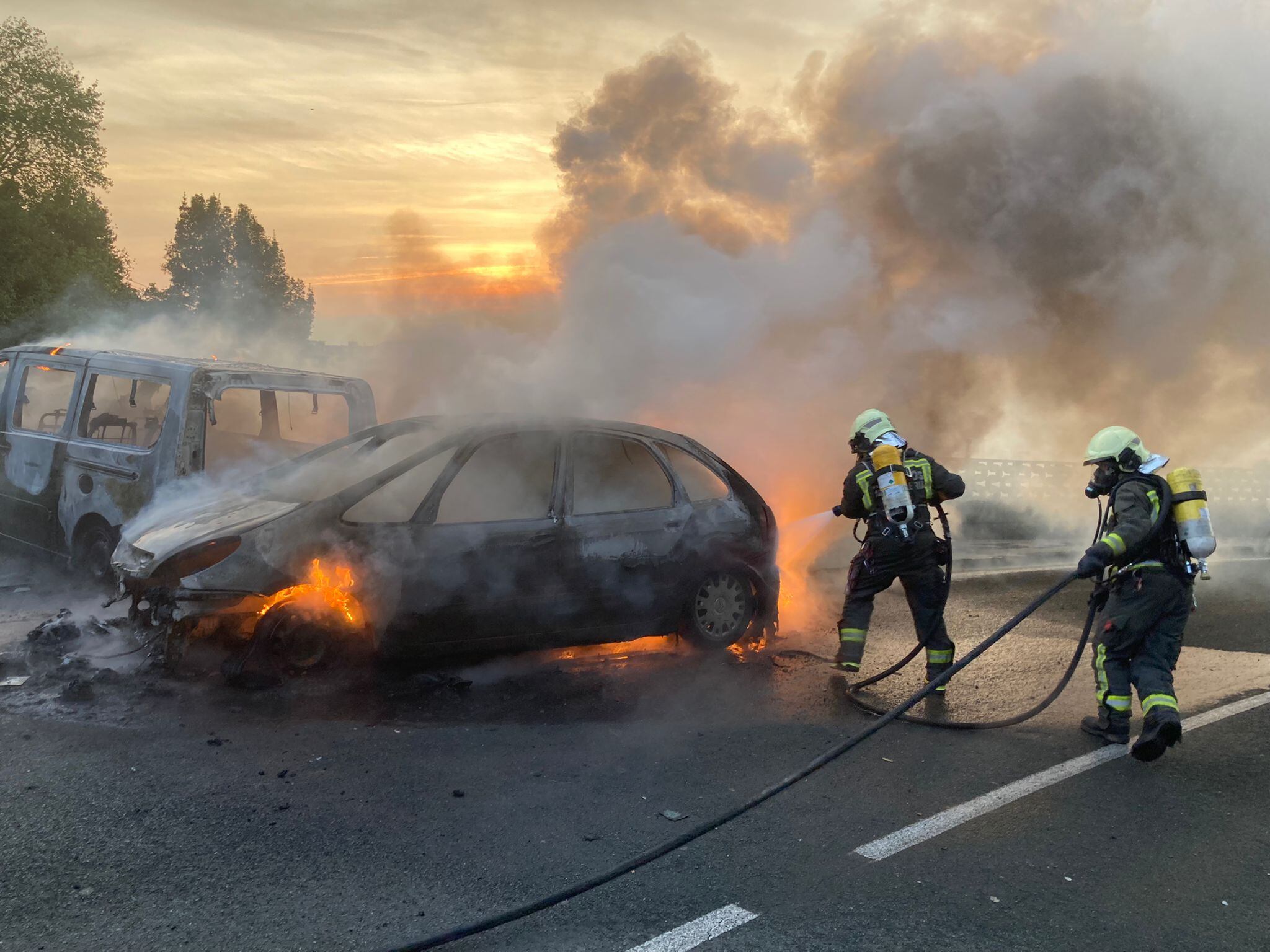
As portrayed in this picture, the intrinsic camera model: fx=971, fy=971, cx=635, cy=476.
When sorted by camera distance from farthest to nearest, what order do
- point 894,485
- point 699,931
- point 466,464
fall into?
point 894,485, point 466,464, point 699,931

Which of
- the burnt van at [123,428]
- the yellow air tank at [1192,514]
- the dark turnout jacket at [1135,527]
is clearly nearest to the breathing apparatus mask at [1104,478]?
the dark turnout jacket at [1135,527]

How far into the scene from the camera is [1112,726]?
4.96 metres

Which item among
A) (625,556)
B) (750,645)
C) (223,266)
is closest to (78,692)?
(625,556)

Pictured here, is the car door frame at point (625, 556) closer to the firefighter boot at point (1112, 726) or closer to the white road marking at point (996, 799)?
the white road marking at point (996, 799)

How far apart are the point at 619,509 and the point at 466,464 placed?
1.00 meters

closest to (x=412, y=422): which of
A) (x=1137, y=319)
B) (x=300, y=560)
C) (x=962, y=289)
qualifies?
(x=300, y=560)

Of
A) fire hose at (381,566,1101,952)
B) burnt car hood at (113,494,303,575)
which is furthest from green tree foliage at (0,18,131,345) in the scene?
fire hose at (381,566,1101,952)

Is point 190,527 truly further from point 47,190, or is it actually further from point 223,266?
point 223,266

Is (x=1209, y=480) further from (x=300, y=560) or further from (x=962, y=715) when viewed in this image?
(x=300, y=560)

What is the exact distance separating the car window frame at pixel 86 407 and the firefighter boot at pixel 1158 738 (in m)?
5.88

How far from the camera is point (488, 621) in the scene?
5.41 m

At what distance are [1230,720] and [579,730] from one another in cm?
358

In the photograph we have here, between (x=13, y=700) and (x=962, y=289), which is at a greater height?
(x=962, y=289)

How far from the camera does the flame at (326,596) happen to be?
499 centimetres
